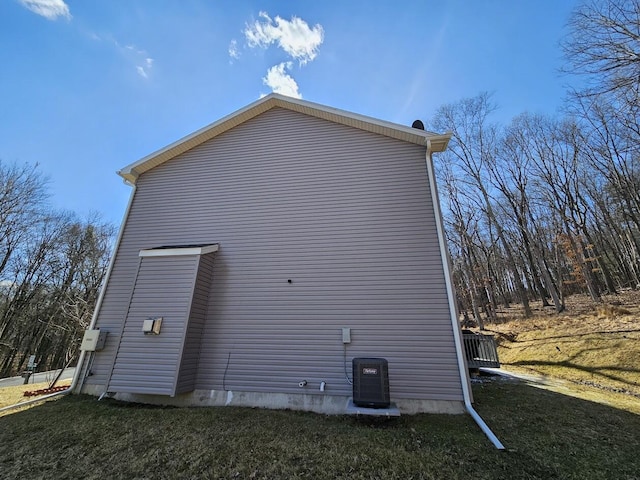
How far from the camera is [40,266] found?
56.4 ft

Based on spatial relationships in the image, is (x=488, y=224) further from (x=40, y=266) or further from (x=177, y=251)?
(x=40, y=266)

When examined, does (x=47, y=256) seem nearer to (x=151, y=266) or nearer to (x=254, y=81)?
(x=151, y=266)

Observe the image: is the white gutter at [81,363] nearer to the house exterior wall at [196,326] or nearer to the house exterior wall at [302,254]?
the house exterior wall at [302,254]

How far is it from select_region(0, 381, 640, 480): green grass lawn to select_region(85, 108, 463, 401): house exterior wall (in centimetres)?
84

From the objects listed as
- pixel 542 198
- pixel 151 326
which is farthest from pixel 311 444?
pixel 542 198

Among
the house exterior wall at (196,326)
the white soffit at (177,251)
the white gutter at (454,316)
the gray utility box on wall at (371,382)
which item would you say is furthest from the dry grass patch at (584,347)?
the white soffit at (177,251)

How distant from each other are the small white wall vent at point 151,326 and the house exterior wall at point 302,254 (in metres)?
0.88

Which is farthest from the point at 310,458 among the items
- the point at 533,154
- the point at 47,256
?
the point at 47,256

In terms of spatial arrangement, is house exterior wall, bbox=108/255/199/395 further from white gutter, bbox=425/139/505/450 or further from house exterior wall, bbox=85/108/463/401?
white gutter, bbox=425/139/505/450

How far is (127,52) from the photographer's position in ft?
24.9

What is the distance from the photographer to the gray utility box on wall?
4.36 m

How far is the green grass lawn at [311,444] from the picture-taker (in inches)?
119

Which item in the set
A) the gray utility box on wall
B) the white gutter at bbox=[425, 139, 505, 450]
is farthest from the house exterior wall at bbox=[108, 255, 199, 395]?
the white gutter at bbox=[425, 139, 505, 450]

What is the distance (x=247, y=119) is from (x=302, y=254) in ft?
15.3
